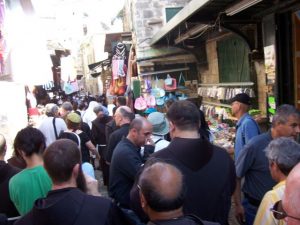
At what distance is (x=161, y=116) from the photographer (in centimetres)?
468

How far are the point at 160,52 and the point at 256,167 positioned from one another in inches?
370

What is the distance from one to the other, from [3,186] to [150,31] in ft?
38.4

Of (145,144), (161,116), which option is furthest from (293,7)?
(145,144)

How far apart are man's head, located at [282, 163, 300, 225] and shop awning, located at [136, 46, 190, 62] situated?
10.2 meters

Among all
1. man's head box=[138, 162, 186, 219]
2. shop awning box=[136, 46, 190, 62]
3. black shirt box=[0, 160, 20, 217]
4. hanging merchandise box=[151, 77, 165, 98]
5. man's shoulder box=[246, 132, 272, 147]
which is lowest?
black shirt box=[0, 160, 20, 217]

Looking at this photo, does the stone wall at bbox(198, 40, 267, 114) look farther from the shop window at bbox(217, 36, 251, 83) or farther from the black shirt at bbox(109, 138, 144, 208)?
the black shirt at bbox(109, 138, 144, 208)

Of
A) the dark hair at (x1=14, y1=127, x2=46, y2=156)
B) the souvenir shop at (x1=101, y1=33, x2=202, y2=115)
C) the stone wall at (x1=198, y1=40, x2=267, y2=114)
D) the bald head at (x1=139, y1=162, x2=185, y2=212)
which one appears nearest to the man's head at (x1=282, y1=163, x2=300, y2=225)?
the bald head at (x1=139, y1=162, x2=185, y2=212)

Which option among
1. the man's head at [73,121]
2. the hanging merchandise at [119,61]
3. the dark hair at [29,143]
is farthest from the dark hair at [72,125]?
the hanging merchandise at [119,61]

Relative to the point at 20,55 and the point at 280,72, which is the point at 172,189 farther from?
the point at 20,55

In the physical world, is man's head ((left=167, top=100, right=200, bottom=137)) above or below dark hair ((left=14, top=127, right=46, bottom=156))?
above

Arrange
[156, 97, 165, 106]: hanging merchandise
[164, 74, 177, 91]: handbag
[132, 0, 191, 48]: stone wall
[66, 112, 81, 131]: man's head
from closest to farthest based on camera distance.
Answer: [66, 112, 81, 131]: man's head < [164, 74, 177, 91]: handbag < [156, 97, 165, 106]: hanging merchandise < [132, 0, 191, 48]: stone wall

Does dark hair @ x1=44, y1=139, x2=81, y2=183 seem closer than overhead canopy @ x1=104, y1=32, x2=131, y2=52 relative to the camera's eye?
Yes

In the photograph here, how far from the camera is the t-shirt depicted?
3.16m

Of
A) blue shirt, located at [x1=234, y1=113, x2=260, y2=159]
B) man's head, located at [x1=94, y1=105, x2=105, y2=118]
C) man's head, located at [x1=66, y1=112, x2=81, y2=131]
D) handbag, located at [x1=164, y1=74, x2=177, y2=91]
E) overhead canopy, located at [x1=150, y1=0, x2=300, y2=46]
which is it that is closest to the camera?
blue shirt, located at [x1=234, y1=113, x2=260, y2=159]
